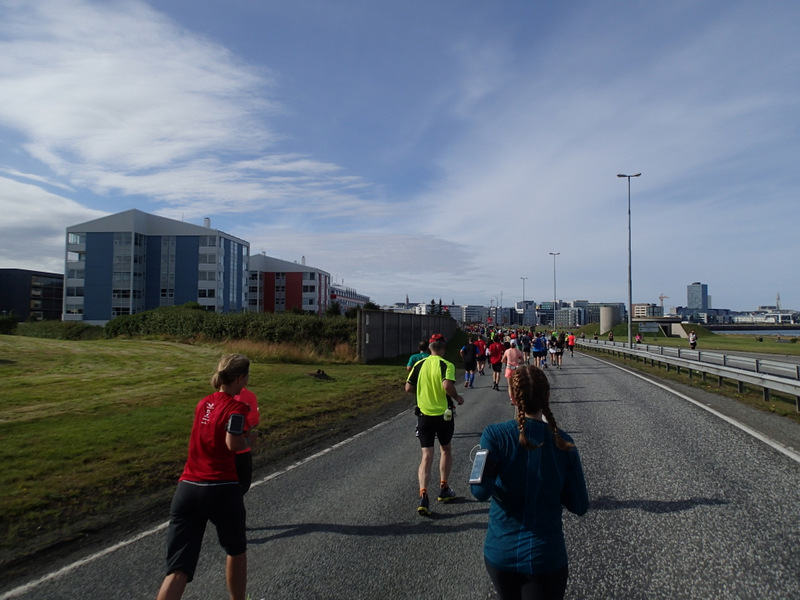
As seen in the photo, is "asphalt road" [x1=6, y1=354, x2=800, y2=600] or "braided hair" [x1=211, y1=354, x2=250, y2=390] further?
"asphalt road" [x1=6, y1=354, x2=800, y2=600]

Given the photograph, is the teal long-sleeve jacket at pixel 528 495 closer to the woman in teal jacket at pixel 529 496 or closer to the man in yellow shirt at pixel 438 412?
the woman in teal jacket at pixel 529 496

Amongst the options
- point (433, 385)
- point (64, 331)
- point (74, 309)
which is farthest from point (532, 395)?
point (74, 309)

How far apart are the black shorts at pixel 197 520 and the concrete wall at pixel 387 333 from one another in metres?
21.1

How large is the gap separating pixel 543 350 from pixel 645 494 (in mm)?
15855

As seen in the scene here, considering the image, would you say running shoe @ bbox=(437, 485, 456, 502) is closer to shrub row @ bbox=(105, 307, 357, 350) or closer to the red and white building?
shrub row @ bbox=(105, 307, 357, 350)

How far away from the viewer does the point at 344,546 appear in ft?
15.2

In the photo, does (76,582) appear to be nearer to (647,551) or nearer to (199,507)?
(199,507)

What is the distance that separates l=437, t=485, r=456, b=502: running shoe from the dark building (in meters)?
96.1

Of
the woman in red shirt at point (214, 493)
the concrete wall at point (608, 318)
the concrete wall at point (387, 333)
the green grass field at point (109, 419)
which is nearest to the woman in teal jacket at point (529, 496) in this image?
the woman in red shirt at point (214, 493)

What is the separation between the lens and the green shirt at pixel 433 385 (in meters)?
6.04

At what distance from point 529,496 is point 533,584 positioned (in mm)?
386

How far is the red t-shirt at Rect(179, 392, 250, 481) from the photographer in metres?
Result: 3.48

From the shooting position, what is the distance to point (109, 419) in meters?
10.4

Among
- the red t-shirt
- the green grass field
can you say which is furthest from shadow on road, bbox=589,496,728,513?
the green grass field
